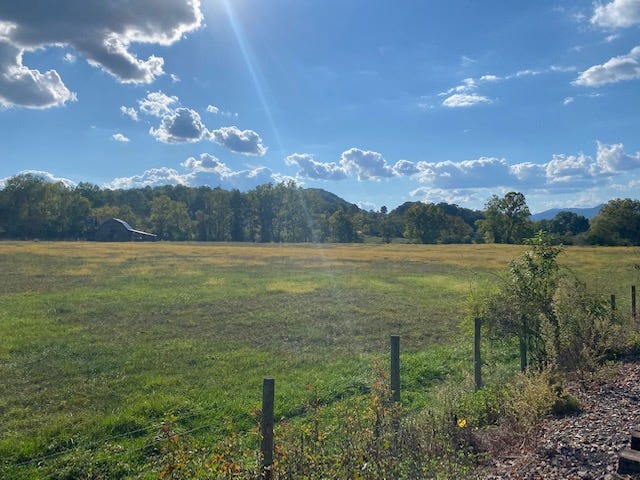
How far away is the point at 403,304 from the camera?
20.8m

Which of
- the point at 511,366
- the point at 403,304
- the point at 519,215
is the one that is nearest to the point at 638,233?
the point at 519,215

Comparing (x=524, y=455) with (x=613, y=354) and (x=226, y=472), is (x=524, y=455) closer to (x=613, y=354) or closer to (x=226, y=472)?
(x=226, y=472)

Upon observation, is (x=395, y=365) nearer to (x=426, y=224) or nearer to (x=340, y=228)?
(x=426, y=224)

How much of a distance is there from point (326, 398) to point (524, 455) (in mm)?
4536

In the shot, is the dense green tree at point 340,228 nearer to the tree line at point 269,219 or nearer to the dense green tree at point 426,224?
the tree line at point 269,219

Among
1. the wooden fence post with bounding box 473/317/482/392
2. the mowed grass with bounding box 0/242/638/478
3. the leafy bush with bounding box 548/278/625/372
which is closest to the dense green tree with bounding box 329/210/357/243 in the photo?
the mowed grass with bounding box 0/242/638/478

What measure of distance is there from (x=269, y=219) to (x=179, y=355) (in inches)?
4878

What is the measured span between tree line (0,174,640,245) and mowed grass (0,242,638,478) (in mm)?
79172

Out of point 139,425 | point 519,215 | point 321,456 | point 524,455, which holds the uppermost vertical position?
point 519,215

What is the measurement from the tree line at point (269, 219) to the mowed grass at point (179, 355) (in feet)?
260

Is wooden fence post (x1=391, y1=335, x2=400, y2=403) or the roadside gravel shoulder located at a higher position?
wooden fence post (x1=391, y1=335, x2=400, y2=403)

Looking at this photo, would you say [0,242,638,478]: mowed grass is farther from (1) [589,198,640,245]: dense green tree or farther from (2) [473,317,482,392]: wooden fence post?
(1) [589,198,640,245]: dense green tree

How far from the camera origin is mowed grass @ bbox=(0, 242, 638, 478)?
7.43 metres

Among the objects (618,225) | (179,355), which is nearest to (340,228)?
(618,225)
